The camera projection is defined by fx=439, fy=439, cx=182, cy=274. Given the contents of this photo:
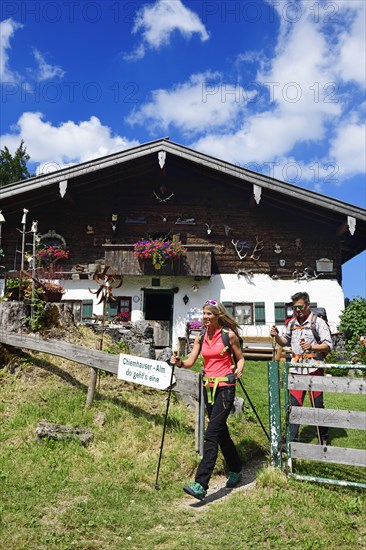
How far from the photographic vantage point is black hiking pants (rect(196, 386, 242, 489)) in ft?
14.7

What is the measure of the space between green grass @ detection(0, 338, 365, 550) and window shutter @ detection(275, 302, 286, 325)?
909cm

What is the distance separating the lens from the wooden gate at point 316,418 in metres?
4.48

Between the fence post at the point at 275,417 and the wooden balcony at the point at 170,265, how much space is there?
10.8 m

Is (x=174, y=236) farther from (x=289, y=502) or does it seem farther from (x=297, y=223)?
(x=289, y=502)

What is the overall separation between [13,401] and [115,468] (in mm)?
2390

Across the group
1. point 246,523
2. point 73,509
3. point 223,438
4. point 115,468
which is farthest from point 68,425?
point 246,523

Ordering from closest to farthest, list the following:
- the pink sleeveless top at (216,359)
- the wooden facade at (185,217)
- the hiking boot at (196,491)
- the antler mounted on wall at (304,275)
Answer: the hiking boot at (196,491), the pink sleeveless top at (216,359), the antler mounted on wall at (304,275), the wooden facade at (185,217)

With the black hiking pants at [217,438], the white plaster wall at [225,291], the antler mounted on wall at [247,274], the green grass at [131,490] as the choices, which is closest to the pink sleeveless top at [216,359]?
the black hiking pants at [217,438]

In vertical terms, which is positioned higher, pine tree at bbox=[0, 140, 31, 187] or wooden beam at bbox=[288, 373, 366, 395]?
pine tree at bbox=[0, 140, 31, 187]

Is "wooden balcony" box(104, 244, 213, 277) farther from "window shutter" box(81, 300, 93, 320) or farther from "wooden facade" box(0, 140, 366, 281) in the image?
"window shutter" box(81, 300, 93, 320)

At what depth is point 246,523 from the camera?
394 centimetres

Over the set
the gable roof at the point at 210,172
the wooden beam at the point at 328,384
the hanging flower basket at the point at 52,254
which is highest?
the gable roof at the point at 210,172

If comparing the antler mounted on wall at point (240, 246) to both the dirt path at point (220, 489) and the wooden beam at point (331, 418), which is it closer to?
the dirt path at point (220, 489)

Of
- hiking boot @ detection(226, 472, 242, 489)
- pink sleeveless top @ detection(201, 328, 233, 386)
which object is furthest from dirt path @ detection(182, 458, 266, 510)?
pink sleeveless top @ detection(201, 328, 233, 386)
